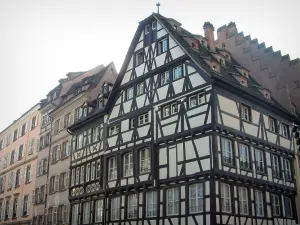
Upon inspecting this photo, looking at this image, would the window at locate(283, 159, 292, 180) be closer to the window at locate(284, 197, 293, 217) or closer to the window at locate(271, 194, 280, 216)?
the window at locate(284, 197, 293, 217)

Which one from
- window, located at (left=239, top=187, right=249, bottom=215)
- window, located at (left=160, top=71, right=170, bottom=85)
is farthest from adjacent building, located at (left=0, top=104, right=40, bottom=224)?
window, located at (left=239, top=187, right=249, bottom=215)

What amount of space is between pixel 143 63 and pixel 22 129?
23.5m

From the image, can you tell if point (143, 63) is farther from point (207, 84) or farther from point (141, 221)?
point (141, 221)

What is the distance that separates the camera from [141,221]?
23594 millimetres

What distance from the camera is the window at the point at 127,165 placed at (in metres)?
25.7

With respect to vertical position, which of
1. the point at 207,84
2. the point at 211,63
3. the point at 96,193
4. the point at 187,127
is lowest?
the point at 96,193

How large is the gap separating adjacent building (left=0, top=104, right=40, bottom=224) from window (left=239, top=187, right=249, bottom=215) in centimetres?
2220

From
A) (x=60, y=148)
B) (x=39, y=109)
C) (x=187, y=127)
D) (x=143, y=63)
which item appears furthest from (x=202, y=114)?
(x=39, y=109)

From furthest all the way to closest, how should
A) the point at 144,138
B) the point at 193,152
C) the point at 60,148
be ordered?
the point at 60,148, the point at 144,138, the point at 193,152

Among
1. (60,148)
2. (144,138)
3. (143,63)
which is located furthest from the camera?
(60,148)

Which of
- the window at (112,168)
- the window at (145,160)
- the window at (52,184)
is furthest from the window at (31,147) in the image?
the window at (145,160)

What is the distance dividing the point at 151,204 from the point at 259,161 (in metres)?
6.85

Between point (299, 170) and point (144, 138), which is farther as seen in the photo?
point (299, 170)

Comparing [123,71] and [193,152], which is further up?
[123,71]
